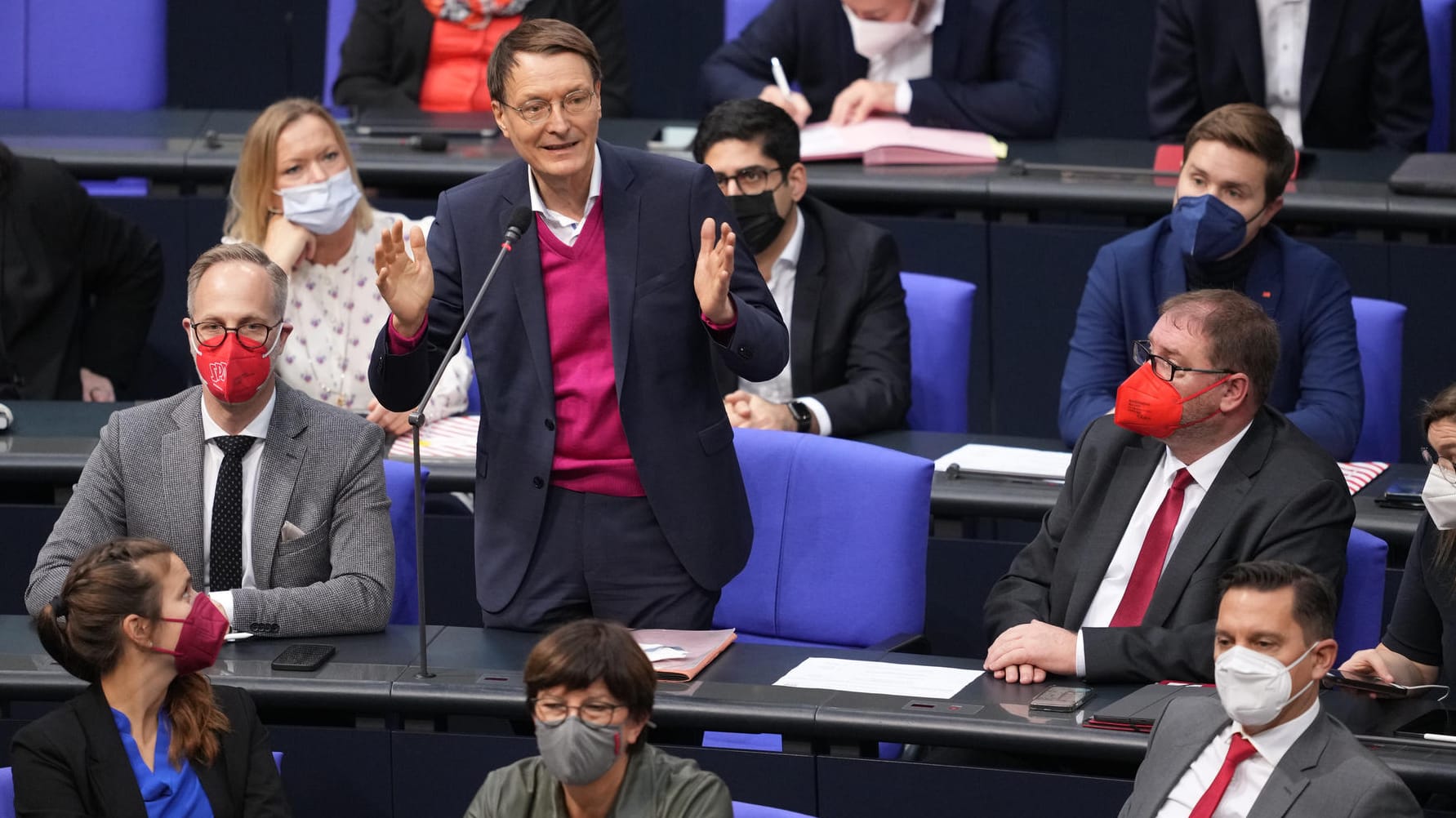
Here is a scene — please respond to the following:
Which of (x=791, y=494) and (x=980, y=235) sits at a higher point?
(x=980, y=235)

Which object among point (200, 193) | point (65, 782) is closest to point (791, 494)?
point (65, 782)

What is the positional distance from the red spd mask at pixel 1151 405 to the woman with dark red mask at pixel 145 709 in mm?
1370

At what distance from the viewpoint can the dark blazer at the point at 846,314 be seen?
4.05m

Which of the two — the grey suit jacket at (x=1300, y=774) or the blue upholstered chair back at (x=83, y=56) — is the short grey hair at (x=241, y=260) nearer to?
the grey suit jacket at (x=1300, y=774)

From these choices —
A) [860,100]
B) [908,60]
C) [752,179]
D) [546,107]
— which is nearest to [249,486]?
[546,107]

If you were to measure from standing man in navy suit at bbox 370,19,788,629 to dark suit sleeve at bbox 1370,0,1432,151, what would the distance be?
257 cm

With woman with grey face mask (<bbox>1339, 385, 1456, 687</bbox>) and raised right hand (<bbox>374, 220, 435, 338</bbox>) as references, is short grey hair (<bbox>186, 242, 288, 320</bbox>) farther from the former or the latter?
woman with grey face mask (<bbox>1339, 385, 1456, 687</bbox>)

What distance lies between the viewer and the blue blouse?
2.66m

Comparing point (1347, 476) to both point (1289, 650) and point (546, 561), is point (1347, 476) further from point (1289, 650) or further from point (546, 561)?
point (546, 561)

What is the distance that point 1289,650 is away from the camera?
→ 2.50 metres

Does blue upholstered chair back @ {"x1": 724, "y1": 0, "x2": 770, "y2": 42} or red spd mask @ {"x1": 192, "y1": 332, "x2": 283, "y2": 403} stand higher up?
blue upholstered chair back @ {"x1": 724, "y1": 0, "x2": 770, "y2": 42}

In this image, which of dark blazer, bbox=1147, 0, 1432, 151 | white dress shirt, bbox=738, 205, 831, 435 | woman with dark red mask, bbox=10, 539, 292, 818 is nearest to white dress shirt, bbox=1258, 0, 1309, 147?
dark blazer, bbox=1147, 0, 1432, 151

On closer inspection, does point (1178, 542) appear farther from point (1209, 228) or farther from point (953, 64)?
point (953, 64)

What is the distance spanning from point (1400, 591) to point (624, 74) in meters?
3.04
